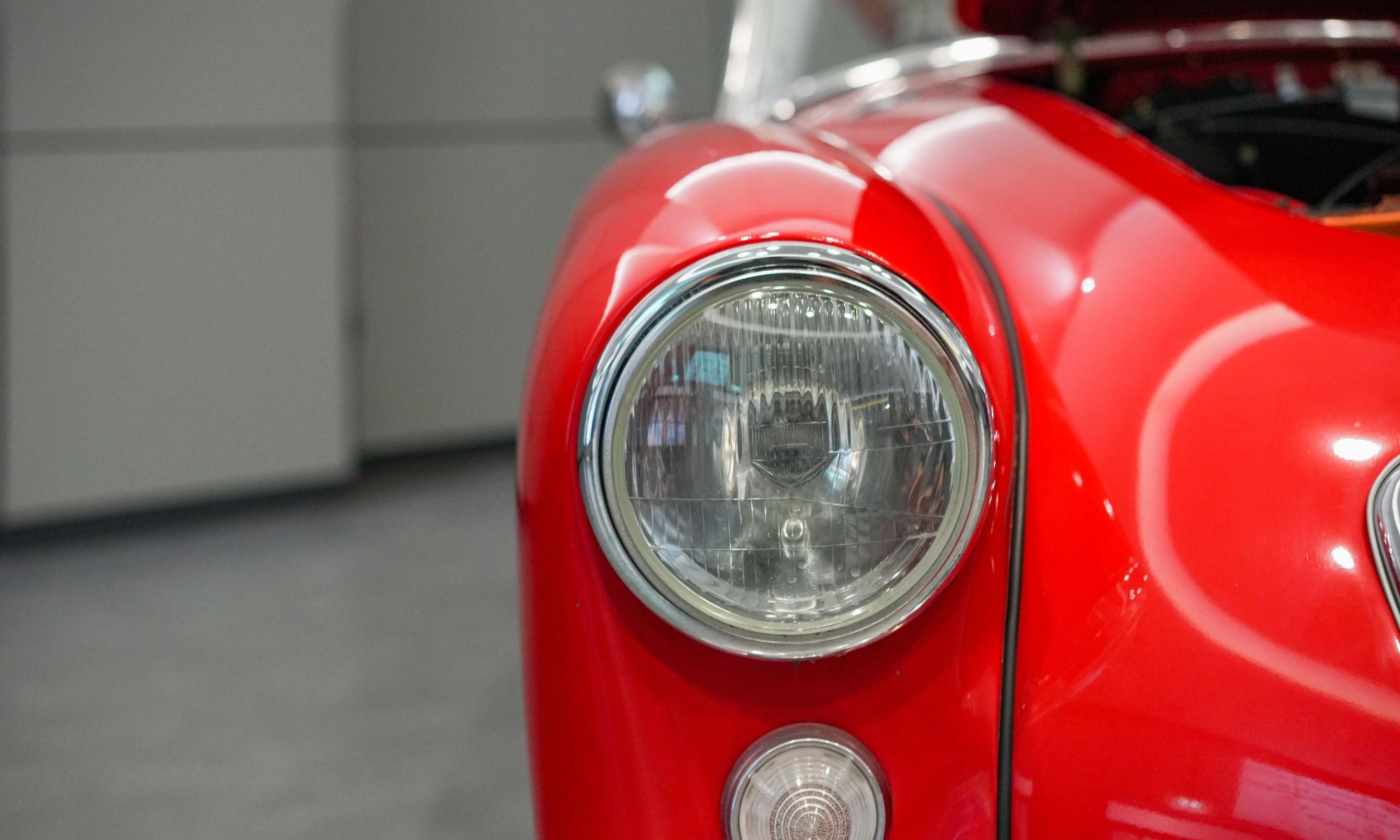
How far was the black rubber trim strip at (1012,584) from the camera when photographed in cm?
70

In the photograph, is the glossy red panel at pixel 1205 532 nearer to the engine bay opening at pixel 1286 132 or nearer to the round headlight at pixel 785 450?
the round headlight at pixel 785 450

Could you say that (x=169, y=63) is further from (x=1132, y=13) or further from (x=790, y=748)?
(x=790, y=748)

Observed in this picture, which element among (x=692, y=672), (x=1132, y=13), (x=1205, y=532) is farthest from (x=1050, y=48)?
(x=692, y=672)

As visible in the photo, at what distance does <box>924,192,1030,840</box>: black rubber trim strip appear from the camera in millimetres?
696

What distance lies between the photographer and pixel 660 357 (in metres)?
0.68

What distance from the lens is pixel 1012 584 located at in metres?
0.73

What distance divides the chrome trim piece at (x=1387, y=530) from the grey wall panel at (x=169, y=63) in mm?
2858

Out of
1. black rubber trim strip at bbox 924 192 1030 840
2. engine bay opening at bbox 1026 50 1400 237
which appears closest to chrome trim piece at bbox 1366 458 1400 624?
black rubber trim strip at bbox 924 192 1030 840

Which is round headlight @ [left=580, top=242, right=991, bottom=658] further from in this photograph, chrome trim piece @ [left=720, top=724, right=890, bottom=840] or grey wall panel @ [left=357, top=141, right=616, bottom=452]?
grey wall panel @ [left=357, top=141, right=616, bottom=452]

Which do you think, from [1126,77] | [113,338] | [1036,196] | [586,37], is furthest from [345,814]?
[586,37]

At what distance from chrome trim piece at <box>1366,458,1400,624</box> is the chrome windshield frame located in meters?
0.90

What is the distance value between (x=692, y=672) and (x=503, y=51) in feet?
11.1

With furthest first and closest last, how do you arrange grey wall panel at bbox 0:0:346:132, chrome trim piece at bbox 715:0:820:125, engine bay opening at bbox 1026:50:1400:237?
grey wall panel at bbox 0:0:346:132
chrome trim piece at bbox 715:0:820:125
engine bay opening at bbox 1026:50:1400:237

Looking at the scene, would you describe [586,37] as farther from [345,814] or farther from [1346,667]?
[1346,667]
